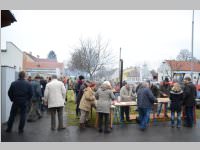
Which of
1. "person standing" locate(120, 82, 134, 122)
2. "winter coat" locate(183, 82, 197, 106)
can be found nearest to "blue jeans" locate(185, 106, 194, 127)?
"winter coat" locate(183, 82, 197, 106)

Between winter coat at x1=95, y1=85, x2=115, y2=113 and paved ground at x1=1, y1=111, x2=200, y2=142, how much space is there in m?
0.77

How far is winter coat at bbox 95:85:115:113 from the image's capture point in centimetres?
899

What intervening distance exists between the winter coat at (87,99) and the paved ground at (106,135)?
0.75 meters

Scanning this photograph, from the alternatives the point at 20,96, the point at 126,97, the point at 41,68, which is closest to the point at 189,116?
the point at 126,97

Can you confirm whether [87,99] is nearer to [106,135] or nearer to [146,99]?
[106,135]

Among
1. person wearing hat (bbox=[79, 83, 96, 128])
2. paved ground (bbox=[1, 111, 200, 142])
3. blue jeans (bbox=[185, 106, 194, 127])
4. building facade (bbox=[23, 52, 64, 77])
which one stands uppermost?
building facade (bbox=[23, 52, 64, 77])

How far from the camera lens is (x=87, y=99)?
9.56 m

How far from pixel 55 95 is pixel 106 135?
2126 mm

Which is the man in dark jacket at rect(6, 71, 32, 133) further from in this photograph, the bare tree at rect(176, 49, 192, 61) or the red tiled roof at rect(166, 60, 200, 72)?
the red tiled roof at rect(166, 60, 200, 72)

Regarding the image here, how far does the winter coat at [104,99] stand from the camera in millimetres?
8992

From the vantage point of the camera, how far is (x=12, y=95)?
8.70 metres

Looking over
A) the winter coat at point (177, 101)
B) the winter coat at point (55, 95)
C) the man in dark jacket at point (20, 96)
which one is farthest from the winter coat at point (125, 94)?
the man in dark jacket at point (20, 96)

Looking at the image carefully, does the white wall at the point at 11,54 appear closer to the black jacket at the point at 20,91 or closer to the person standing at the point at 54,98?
the person standing at the point at 54,98

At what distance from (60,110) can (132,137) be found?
8.44 feet
